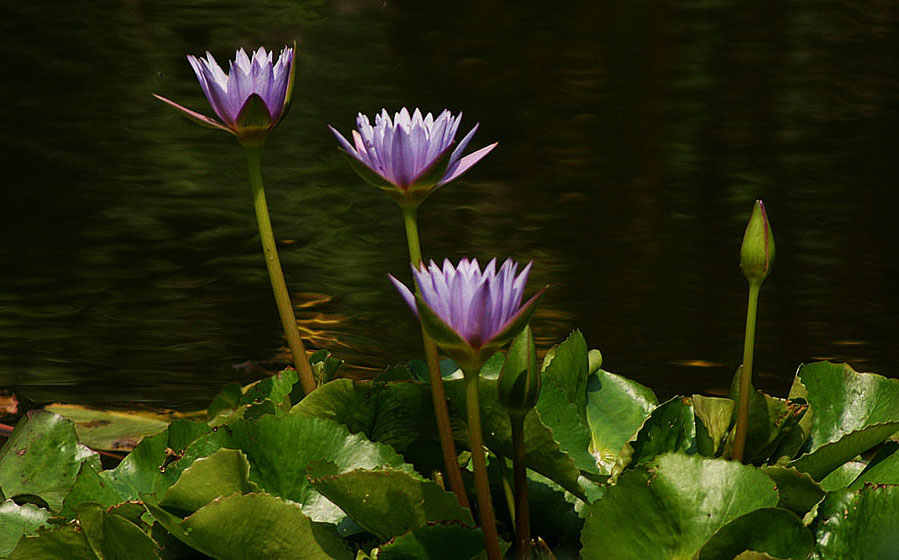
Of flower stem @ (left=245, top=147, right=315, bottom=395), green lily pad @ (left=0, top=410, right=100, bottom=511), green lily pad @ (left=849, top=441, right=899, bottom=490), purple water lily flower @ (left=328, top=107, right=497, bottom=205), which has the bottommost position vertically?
green lily pad @ (left=0, top=410, right=100, bottom=511)

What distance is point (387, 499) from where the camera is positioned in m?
0.70

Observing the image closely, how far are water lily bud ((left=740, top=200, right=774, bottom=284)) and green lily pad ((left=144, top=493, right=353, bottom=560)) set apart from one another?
0.34m

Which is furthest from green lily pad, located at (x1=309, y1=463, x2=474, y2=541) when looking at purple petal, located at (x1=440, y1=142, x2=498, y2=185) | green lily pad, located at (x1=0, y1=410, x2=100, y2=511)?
green lily pad, located at (x1=0, y1=410, x2=100, y2=511)

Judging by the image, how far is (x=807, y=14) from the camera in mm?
4535

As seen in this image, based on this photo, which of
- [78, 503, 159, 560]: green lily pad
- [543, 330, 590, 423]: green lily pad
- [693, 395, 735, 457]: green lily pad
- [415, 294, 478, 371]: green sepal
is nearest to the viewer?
[415, 294, 478, 371]: green sepal

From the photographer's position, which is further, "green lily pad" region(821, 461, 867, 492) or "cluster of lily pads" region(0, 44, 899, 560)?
"green lily pad" region(821, 461, 867, 492)

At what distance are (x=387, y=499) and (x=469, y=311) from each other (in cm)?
15

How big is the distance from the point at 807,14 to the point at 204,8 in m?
2.58

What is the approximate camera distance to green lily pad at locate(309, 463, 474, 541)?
68 cm

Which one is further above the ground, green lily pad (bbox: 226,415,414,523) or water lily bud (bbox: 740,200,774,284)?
water lily bud (bbox: 740,200,774,284)

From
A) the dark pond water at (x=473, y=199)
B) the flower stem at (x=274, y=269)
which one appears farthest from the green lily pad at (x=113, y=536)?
the dark pond water at (x=473, y=199)

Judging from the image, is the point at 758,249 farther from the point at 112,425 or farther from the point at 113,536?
the point at 112,425

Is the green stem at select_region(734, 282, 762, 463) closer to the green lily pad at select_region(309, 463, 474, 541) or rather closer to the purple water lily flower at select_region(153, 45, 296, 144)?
the green lily pad at select_region(309, 463, 474, 541)

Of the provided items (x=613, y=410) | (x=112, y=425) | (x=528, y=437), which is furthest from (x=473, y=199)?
(x=528, y=437)
